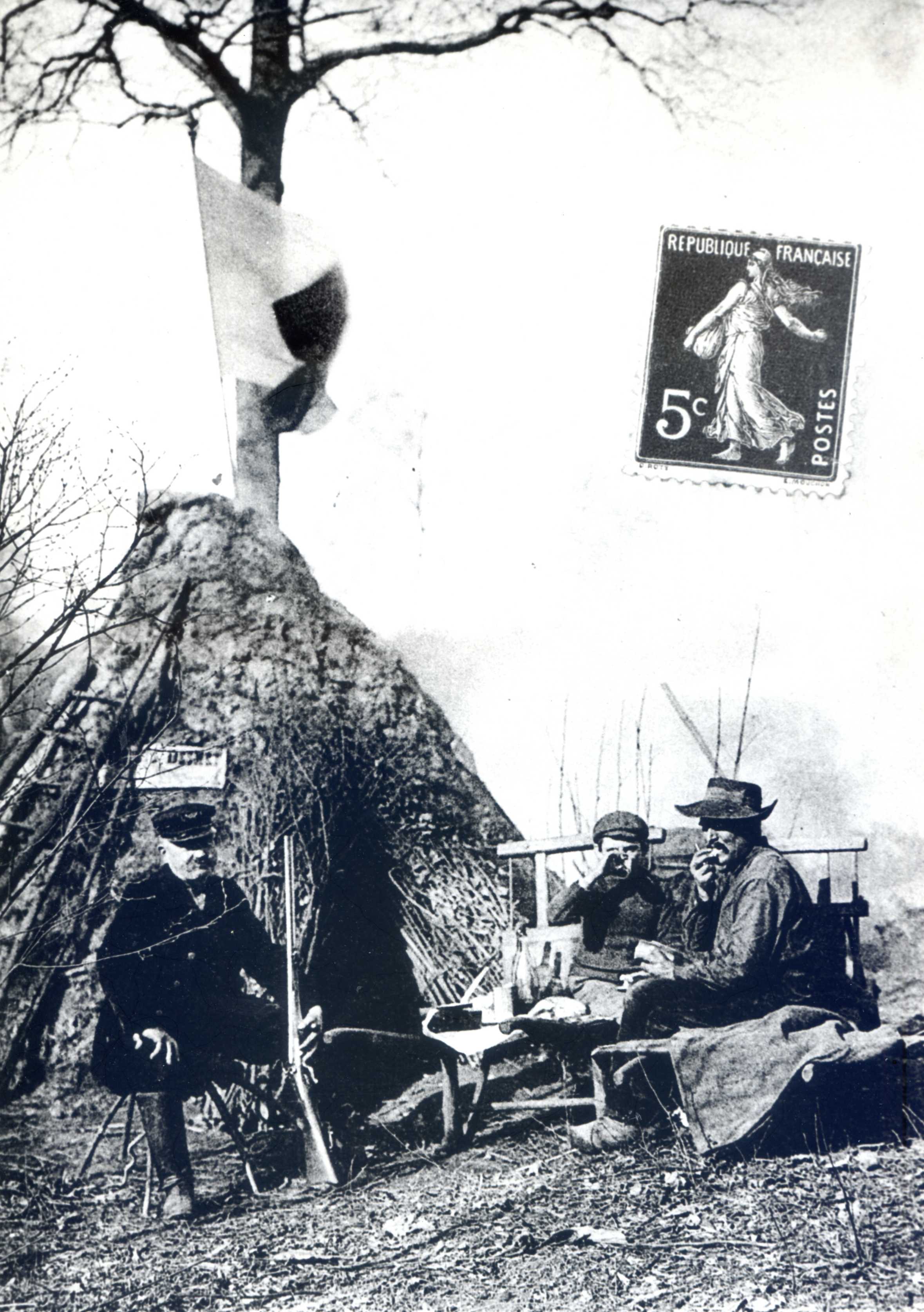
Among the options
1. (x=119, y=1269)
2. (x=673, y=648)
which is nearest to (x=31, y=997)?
(x=119, y=1269)

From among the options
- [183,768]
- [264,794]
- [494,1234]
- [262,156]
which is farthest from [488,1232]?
[262,156]

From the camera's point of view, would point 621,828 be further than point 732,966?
Yes

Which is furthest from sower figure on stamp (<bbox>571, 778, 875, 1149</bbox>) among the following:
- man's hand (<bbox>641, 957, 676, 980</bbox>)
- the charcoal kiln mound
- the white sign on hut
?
the white sign on hut

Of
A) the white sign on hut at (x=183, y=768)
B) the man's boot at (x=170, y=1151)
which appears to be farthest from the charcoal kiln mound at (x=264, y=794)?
the man's boot at (x=170, y=1151)

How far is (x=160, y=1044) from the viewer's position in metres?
4.32

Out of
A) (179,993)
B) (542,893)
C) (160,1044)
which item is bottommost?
(160,1044)

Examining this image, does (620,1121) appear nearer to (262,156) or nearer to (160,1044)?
(160,1044)

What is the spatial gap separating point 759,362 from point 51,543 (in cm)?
340

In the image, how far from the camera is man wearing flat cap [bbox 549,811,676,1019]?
4.37 metres

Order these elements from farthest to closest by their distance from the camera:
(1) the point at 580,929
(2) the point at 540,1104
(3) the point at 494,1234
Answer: (1) the point at 580,929
(2) the point at 540,1104
(3) the point at 494,1234

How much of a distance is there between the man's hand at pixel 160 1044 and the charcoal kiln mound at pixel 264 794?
295mm

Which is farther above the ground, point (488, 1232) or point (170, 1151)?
point (170, 1151)

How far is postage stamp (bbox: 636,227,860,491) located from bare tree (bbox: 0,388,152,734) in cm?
247

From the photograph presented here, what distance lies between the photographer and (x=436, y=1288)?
412 cm
